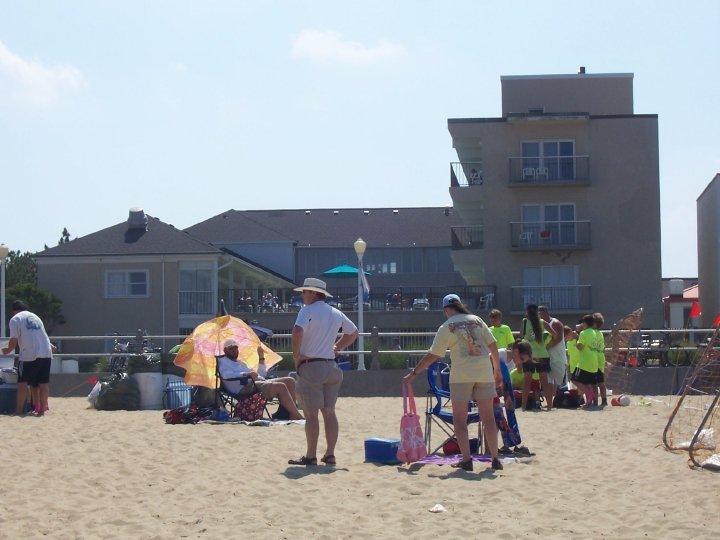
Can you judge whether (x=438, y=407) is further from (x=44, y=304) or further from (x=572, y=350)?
(x=44, y=304)

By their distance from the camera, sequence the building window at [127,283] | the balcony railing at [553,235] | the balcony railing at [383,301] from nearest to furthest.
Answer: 1. the balcony railing at [553,235]
2. the balcony railing at [383,301]
3. the building window at [127,283]

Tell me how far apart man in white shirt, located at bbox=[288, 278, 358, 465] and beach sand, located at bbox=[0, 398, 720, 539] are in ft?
1.07

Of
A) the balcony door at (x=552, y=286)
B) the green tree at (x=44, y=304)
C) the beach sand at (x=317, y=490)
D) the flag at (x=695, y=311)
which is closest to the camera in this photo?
the beach sand at (x=317, y=490)

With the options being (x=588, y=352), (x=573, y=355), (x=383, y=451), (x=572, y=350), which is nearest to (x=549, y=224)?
(x=572, y=350)

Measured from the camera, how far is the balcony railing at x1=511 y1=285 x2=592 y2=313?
39.5m

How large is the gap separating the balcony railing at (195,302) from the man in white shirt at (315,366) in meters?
31.9

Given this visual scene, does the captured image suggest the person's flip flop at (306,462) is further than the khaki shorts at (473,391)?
Yes

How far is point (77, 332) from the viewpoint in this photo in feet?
141

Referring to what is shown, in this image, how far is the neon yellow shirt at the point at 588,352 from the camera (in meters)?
16.9

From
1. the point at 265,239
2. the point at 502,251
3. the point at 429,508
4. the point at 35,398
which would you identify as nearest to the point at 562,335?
the point at 35,398

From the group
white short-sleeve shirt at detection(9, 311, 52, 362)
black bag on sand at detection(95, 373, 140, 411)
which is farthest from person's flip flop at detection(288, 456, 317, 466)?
black bag on sand at detection(95, 373, 140, 411)

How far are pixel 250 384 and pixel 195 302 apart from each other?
2805 cm

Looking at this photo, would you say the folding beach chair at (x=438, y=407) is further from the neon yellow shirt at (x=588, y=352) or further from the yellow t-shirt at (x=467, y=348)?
the neon yellow shirt at (x=588, y=352)

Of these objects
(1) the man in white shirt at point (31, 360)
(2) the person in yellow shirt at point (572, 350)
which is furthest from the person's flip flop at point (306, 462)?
(2) the person in yellow shirt at point (572, 350)
